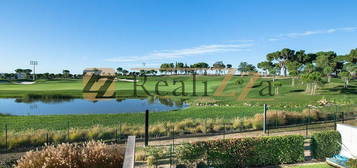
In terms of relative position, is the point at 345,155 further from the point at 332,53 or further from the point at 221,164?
the point at 332,53

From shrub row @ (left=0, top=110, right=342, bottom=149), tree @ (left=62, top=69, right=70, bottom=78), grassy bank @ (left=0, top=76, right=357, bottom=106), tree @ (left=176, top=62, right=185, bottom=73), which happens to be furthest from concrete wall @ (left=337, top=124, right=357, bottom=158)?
tree @ (left=62, top=69, right=70, bottom=78)

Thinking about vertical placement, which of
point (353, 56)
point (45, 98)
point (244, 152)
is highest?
point (353, 56)

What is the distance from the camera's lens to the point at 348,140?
34.3ft

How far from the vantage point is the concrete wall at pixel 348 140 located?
10.1 metres

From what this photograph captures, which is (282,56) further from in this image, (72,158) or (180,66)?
(72,158)

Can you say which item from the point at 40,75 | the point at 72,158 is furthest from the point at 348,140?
the point at 40,75

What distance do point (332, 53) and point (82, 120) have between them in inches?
3250

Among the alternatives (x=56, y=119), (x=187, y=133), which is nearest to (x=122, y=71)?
(x=56, y=119)

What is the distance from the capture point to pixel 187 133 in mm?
17906

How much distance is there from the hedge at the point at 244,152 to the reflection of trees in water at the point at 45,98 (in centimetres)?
4414

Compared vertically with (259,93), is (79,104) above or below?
below

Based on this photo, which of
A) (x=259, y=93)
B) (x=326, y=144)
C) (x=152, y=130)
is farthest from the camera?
(x=259, y=93)

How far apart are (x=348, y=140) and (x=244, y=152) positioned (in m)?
4.66

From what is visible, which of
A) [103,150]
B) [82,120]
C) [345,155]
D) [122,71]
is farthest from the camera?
[122,71]
